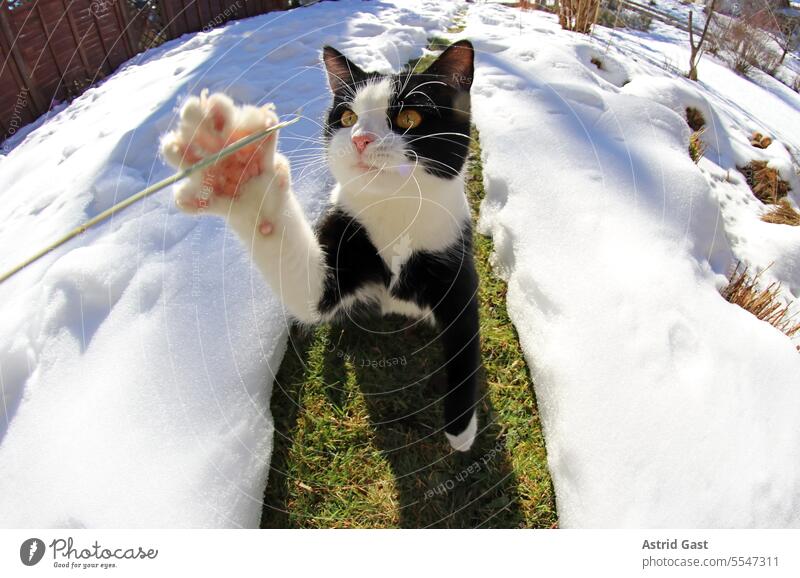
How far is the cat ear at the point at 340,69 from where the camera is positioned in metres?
1.75

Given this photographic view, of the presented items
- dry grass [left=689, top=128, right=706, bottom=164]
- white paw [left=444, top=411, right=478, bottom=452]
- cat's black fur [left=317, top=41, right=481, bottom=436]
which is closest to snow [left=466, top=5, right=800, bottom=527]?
dry grass [left=689, top=128, right=706, bottom=164]

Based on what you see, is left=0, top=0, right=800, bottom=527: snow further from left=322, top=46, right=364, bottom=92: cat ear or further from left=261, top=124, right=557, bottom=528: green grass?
left=322, top=46, right=364, bottom=92: cat ear

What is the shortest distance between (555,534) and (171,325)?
171 cm

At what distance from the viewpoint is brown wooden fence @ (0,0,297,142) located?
3984mm

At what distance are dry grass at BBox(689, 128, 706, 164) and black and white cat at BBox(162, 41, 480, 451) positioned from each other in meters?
2.47

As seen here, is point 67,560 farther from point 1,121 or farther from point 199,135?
point 1,121

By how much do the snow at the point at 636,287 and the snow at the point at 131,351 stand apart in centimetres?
124

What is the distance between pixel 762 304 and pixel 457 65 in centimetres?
201

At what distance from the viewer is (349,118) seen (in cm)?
162

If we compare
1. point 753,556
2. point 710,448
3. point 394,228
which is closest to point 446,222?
point 394,228

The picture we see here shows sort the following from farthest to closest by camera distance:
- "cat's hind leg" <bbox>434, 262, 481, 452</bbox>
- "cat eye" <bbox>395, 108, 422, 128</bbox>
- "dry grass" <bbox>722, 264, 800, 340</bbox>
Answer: "dry grass" <bbox>722, 264, 800, 340</bbox> → "cat's hind leg" <bbox>434, 262, 481, 452</bbox> → "cat eye" <bbox>395, 108, 422, 128</bbox>

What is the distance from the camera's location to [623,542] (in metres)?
1.16

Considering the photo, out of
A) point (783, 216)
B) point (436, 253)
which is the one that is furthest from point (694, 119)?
point (436, 253)

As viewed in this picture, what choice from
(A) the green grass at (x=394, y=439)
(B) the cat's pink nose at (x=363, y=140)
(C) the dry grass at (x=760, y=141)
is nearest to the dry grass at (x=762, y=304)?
(A) the green grass at (x=394, y=439)
